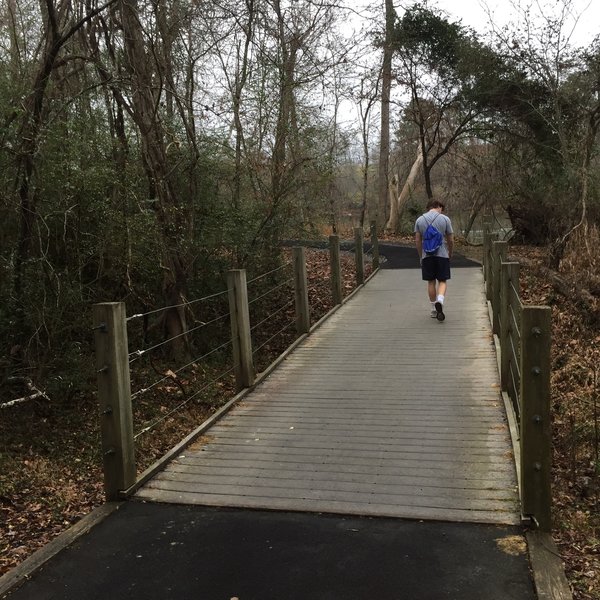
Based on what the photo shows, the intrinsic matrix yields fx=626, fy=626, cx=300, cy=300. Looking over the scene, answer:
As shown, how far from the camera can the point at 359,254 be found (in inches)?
449

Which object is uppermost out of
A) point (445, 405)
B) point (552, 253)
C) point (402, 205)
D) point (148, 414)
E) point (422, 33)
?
point (422, 33)

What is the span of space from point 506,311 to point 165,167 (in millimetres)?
4937

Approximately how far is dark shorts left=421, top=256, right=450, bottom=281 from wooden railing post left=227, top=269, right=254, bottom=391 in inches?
123

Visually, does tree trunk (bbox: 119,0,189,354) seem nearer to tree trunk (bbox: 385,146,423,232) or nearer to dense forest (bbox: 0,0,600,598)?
dense forest (bbox: 0,0,600,598)

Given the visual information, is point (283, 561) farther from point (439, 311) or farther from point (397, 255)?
point (397, 255)

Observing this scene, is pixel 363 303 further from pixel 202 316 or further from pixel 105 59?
pixel 105 59

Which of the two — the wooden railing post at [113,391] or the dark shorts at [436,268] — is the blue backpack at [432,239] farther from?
the wooden railing post at [113,391]

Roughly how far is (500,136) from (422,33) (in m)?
3.97

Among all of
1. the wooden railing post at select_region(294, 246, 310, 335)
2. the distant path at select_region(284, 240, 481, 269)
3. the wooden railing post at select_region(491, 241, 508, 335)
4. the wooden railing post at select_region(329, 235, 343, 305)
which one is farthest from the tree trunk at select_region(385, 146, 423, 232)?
the wooden railing post at select_region(491, 241, 508, 335)

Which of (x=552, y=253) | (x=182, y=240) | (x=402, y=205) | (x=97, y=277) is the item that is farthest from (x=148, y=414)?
(x=402, y=205)

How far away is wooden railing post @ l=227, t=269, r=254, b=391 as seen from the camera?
6.29m

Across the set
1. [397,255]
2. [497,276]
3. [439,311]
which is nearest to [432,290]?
[439,311]

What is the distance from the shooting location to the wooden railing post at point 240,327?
6.29m

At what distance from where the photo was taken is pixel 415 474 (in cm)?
423
